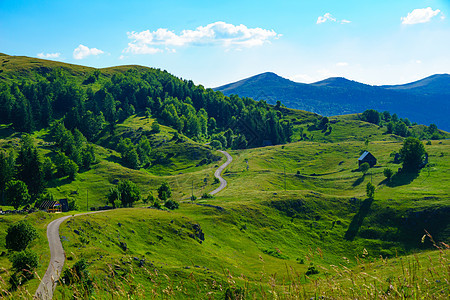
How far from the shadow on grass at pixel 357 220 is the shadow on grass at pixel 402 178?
106 feet

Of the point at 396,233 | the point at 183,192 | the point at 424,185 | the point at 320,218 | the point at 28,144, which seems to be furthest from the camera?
A: the point at 28,144

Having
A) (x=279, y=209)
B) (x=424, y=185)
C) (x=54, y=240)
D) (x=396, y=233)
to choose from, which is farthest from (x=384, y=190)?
→ (x=54, y=240)

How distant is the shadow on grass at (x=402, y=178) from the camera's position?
148 metres

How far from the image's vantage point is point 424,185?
138 m

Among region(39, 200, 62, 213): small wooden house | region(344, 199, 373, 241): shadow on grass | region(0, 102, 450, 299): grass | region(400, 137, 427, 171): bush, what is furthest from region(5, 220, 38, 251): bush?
region(400, 137, 427, 171): bush

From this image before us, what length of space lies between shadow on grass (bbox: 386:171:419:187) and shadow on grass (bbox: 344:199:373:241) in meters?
32.4

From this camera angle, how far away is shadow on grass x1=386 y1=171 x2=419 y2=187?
148 meters

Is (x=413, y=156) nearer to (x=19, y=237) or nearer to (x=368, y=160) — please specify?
(x=368, y=160)

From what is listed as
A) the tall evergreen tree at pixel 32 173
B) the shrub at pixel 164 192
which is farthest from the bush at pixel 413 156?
the tall evergreen tree at pixel 32 173

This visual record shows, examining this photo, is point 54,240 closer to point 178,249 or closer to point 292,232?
point 178,249

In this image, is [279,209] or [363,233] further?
[279,209]

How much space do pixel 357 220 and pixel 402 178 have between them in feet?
182

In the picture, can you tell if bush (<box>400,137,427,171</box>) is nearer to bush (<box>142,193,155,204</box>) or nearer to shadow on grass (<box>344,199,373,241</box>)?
shadow on grass (<box>344,199,373,241</box>)

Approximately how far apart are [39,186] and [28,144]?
177 ft
